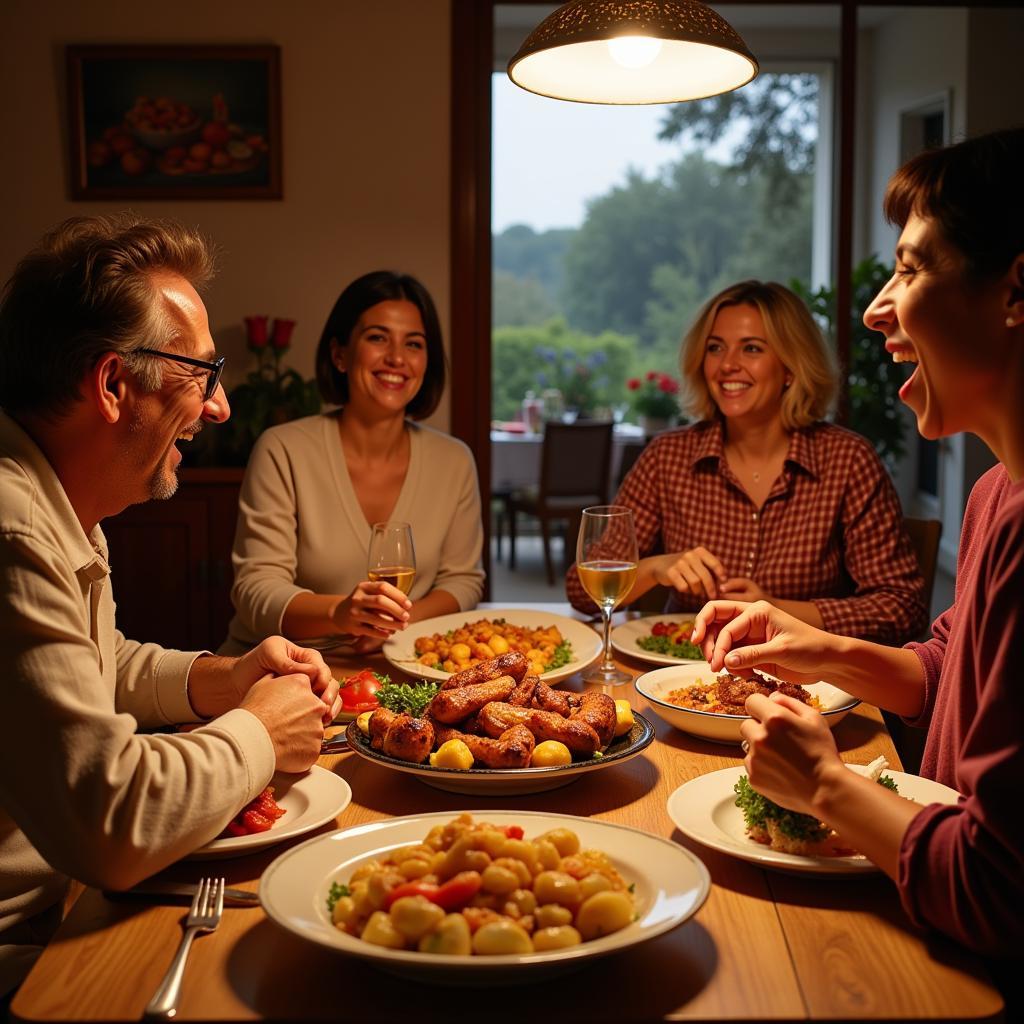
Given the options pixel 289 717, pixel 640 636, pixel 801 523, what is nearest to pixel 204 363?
pixel 289 717

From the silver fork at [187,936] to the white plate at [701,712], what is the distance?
0.73 meters

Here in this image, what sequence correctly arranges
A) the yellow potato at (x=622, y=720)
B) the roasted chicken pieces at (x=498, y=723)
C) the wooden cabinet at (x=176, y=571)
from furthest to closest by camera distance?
the wooden cabinet at (x=176, y=571), the yellow potato at (x=622, y=720), the roasted chicken pieces at (x=498, y=723)

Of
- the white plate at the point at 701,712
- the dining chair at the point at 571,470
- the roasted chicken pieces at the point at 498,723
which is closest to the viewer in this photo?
the roasted chicken pieces at the point at 498,723

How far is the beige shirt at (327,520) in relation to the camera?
267 centimetres

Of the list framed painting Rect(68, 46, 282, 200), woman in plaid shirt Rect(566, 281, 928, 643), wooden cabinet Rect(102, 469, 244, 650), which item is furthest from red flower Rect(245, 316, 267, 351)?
woman in plaid shirt Rect(566, 281, 928, 643)

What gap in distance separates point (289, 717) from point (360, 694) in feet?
1.18

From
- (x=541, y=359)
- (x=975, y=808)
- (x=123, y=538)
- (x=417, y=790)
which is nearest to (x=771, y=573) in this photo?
(x=417, y=790)

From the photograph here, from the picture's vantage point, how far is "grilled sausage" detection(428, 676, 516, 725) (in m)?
1.48

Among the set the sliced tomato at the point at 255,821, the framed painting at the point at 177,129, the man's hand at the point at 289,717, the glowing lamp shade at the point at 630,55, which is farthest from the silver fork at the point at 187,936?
the framed painting at the point at 177,129

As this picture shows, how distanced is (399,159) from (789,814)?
3.55m

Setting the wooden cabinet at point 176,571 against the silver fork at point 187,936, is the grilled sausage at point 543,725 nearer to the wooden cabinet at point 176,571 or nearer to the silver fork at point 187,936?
the silver fork at point 187,936

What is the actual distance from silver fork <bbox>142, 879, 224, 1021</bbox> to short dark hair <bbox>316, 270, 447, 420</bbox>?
1947mm

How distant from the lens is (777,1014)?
38.6 inches

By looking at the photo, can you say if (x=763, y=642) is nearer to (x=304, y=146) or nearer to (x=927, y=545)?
(x=927, y=545)
